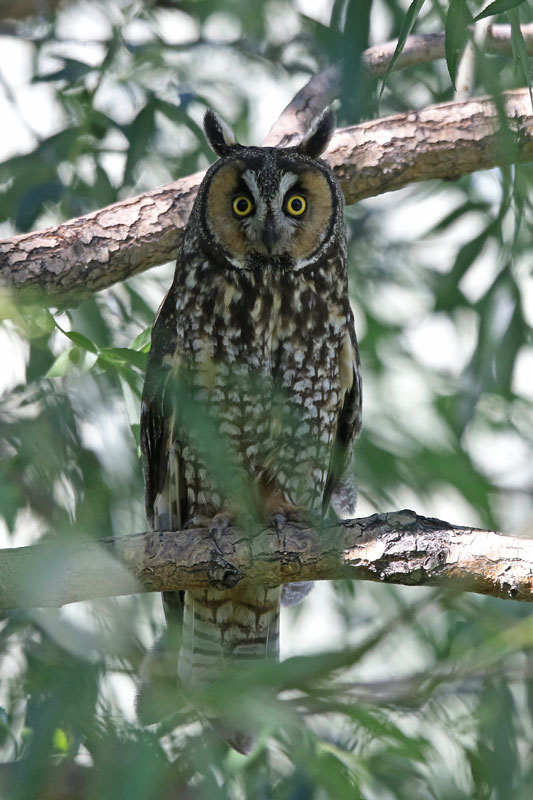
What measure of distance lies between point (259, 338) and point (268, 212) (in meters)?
0.32

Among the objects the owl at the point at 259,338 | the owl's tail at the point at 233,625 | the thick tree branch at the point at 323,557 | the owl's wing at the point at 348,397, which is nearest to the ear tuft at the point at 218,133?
the owl at the point at 259,338

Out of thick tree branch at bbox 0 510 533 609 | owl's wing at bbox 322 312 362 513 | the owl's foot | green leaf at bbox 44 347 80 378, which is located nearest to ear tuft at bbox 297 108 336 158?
owl's wing at bbox 322 312 362 513

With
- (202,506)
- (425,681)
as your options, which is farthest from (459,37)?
(202,506)

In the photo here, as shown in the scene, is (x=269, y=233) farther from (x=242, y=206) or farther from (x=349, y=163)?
(x=349, y=163)

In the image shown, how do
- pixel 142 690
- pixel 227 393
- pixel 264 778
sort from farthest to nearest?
pixel 227 393 → pixel 264 778 → pixel 142 690

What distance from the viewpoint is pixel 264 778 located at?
1622mm

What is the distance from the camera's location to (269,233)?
2.43 metres

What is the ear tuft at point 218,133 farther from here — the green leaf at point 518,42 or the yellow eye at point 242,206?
the green leaf at point 518,42

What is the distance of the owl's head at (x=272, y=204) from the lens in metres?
2.46

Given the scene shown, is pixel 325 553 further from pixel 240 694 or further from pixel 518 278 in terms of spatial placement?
pixel 518 278

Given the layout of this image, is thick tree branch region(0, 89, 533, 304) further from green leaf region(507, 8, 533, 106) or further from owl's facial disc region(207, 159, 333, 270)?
green leaf region(507, 8, 533, 106)

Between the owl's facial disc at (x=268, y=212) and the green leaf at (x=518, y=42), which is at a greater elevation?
the owl's facial disc at (x=268, y=212)

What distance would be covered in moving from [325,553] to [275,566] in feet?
0.41

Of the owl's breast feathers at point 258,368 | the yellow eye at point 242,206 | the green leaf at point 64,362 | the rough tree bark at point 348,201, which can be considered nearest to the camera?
the rough tree bark at point 348,201
